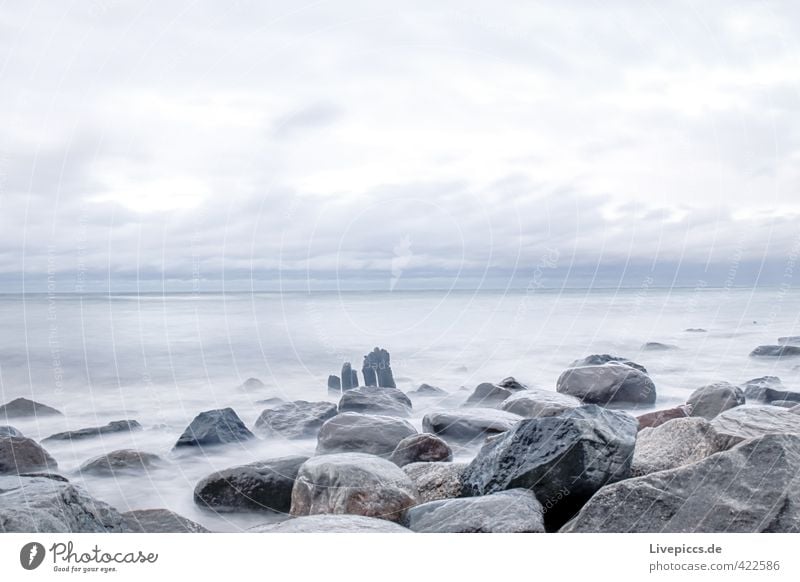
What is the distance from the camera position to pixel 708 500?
12.1 ft

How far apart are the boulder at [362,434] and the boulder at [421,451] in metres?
0.21

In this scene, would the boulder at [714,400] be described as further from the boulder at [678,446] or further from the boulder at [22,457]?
the boulder at [22,457]

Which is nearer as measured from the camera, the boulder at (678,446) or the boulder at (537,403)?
the boulder at (678,446)

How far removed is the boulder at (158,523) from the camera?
385cm

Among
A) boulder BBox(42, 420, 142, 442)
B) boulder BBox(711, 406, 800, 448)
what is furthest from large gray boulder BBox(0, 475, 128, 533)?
boulder BBox(711, 406, 800, 448)

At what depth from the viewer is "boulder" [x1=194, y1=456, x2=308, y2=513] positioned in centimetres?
457

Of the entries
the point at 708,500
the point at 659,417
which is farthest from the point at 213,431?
the point at 708,500

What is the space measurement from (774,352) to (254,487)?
1028 cm

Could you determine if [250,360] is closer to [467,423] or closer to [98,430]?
[98,430]

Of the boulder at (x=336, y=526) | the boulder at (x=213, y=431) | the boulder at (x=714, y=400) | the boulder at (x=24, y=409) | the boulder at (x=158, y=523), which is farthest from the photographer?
the boulder at (x=24, y=409)

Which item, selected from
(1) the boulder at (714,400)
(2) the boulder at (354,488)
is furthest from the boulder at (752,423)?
(2) the boulder at (354,488)

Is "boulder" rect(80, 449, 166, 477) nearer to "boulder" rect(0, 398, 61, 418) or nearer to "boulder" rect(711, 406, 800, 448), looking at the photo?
"boulder" rect(0, 398, 61, 418)

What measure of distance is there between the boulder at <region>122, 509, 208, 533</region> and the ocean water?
0.59 m
